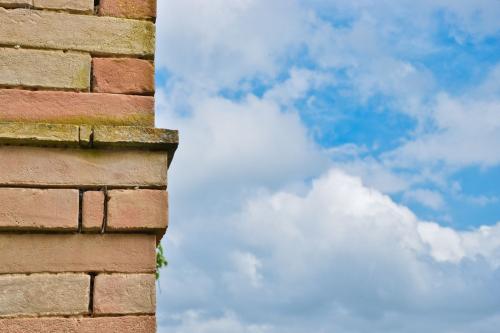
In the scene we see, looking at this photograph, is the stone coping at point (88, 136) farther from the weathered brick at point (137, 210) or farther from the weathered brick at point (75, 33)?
the weathered brick at point (75, 33)

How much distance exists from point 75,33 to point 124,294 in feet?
5.33

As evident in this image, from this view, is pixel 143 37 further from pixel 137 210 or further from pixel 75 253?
pixel 75 253

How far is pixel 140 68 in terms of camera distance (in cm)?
475

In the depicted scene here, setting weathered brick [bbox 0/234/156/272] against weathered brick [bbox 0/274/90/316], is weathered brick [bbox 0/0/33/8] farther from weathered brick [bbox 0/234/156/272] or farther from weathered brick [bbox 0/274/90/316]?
weathered brick [bbox 0/274/90/316]

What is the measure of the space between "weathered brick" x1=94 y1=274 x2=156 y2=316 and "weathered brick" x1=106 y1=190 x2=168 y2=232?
279 mm

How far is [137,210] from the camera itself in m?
4.46

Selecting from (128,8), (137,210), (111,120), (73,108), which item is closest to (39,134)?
(73,108)

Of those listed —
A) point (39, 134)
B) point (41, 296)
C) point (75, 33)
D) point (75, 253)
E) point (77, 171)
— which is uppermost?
point (75, 33)

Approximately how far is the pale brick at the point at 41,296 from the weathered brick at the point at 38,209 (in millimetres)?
279

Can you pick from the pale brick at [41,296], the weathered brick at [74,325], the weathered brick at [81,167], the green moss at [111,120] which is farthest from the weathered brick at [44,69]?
the weathered brick at [74,325]

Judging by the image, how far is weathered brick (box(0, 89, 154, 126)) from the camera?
4.52 metres

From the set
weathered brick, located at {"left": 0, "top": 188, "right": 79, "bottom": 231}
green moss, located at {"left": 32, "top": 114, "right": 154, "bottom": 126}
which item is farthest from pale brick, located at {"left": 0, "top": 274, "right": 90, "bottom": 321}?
green moss, located at {"left": 32, "top": 114, "right": 154, "bottom": 126}

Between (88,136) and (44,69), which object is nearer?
(88,136)

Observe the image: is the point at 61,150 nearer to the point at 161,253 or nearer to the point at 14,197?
the point at 14,197
